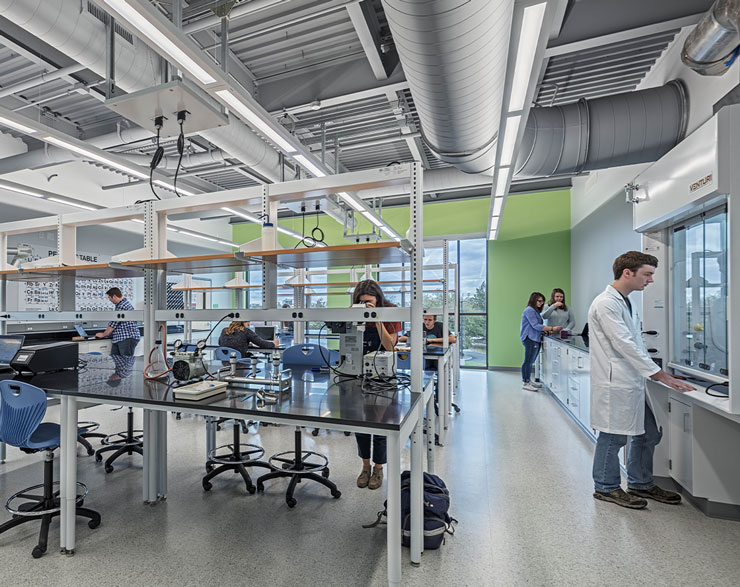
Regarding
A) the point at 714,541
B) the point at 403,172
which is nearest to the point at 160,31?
the point at 403,172

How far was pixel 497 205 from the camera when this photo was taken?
172 inches

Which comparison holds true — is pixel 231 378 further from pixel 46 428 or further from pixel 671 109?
pixel 671 109

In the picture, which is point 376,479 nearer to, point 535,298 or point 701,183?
point 701,183

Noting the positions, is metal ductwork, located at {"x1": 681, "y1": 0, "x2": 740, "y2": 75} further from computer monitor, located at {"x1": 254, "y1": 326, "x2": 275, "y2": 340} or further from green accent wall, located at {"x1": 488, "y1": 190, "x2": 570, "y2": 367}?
computer monitor, located at {"x1": 254, "y1": 326, "x2": 275, "y2": 340}

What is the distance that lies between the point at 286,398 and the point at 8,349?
7.02ft

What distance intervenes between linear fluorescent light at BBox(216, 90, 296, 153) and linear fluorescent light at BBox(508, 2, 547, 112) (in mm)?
1595

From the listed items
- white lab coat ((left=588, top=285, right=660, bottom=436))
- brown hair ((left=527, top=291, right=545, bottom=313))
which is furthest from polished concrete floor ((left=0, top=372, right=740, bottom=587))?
brown hair ((left=527, top=291, right=545, bottom=313))

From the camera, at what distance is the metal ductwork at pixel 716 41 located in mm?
1899

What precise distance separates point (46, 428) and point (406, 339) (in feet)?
11.8

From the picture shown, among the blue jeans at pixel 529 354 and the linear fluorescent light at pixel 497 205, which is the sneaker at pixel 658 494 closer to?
the linear fluorescent light at pixel 497 205

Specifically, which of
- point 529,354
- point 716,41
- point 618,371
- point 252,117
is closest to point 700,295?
point 618,371

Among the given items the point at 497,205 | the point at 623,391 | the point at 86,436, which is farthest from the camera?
the point at 497,205

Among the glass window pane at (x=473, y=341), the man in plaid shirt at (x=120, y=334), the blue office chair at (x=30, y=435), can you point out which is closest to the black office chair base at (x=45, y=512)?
the blue office chair at (x=30, y=435)

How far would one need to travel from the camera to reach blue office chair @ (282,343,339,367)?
118 inches
